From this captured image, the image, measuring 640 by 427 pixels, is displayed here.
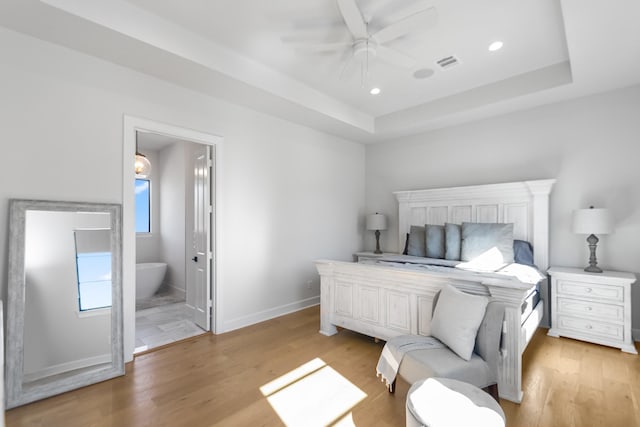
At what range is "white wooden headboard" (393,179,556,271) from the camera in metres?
3.68

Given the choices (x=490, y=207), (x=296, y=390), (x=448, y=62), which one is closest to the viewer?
(x=296, y=390)

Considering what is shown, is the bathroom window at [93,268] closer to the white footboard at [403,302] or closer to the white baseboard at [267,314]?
the white baseboard at [267,314]

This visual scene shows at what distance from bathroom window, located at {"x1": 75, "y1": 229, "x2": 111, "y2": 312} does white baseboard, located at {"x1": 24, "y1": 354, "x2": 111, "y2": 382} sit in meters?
0.40

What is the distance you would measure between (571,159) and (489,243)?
1425 mm

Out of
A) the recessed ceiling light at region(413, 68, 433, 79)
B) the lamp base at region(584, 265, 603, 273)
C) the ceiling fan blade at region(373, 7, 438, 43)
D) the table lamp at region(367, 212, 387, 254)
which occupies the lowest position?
the lamp base at region(584, 265, 603, 273)

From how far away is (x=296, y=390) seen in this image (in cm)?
232

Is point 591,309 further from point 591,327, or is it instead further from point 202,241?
point 202,241

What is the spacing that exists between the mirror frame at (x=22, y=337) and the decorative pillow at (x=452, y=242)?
3.62m

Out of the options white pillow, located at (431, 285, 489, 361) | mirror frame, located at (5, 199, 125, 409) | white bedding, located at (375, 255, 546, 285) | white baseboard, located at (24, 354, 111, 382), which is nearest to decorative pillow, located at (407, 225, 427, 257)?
white bedding, located at (375, 255, 546, 285)

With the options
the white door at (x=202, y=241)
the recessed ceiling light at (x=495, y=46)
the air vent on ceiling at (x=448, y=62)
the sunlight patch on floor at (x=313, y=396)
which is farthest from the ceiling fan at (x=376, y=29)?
the sunlight patch on floor at (x=313, y=396)

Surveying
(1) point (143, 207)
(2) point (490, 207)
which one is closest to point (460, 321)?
(2) point (490, 207)

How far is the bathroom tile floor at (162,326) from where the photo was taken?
3303 millimetres

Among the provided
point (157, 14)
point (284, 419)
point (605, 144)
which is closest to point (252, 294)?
point (284, 419)

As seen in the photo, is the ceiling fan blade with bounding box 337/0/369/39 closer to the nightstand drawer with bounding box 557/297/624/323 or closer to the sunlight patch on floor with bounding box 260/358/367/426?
the sunlight patch on floor with bounding box 260/358/367/426
